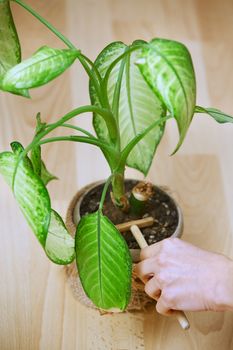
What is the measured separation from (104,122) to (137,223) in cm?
21

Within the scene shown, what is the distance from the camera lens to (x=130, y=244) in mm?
1078

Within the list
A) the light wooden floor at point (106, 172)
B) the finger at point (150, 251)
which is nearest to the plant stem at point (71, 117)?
the finger at point (150, 251)

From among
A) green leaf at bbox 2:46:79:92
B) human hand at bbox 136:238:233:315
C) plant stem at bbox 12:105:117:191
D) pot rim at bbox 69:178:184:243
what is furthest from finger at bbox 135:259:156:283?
green leaf at bbox 2:46:79:92

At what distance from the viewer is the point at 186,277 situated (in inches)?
37.1

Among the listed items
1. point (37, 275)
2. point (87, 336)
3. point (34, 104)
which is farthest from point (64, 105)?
point (87, 336)

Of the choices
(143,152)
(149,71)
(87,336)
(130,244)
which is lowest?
(87,336)

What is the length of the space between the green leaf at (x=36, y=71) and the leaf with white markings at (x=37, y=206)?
0.42 ft

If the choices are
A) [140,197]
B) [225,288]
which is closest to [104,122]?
[140,197]

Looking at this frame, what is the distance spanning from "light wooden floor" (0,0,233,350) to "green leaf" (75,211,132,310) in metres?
0.25

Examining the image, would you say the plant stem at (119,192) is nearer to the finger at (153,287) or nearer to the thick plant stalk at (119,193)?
the thick plant stalk at (119,193)

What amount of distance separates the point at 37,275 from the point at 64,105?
22.1 inches

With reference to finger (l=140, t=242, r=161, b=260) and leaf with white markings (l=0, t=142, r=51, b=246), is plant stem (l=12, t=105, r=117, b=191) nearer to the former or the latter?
leaf with white markings (l=0, t=142, r=51, b=246)

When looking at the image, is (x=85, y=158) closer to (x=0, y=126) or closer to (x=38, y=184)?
(x=0, y=126)

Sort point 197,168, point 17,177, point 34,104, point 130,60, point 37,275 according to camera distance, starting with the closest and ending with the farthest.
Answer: point 17,177 → point 130,60 → point 37,275 → point 197,168 → point 34,104
